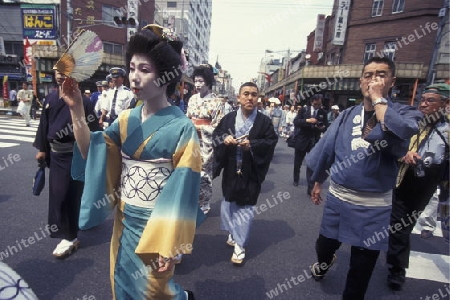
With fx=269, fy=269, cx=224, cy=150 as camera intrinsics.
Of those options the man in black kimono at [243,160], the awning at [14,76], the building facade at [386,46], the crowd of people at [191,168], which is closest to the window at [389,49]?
the building facade at [386,46]

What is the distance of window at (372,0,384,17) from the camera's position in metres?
17.2

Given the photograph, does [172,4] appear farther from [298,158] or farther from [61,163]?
[61,163]

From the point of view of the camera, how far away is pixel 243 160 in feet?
9.13

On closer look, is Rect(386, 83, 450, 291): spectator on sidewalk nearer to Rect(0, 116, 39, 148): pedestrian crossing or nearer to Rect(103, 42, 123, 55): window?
Rect(0, 116, 39, 148): pedestrian crossing

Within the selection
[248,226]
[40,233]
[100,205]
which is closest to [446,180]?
[248,226]

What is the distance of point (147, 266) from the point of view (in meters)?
1.49

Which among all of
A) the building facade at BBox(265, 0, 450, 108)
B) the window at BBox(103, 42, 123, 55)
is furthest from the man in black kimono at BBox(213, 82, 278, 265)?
the window at BBox(103, 42, 123, 55)

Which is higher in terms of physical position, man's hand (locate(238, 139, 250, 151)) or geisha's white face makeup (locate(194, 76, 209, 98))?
geisha's white face makeup (locate(194, 76, 209, 98))

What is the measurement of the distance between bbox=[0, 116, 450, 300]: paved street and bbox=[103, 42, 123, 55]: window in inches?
830

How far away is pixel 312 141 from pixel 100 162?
4.32 metres

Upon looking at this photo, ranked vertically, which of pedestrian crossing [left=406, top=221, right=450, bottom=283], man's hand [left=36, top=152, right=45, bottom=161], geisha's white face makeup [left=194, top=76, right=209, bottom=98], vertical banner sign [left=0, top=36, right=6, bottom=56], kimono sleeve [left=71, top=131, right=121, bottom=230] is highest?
vertical banner sign [left=0, top=36, right=6, bottom=56]

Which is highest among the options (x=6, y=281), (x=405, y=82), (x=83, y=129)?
(x=405, y=82)

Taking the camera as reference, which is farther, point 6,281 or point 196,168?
point 196,168

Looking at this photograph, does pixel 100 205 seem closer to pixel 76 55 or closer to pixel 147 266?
pixel 147 266
